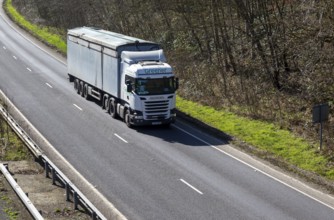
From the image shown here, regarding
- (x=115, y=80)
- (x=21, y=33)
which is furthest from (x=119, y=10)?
(x=115, y=80)

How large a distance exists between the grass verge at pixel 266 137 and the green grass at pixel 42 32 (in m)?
22.8

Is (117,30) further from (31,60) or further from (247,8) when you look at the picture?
(247,8)

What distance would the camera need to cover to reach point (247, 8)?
35.5m

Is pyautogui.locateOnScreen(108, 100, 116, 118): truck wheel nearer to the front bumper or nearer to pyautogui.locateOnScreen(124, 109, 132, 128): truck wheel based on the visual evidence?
pyautogui.locateOnScreen(124, 109, 132, 128): truck wheel

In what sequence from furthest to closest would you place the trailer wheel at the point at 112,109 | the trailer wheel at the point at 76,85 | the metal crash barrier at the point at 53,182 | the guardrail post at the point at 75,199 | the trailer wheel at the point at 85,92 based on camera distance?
the trailer wheel at the point at 76,85, the trailer wheel at the point at 85,92, the trailer wheel at the point at 112,109, the guardrail post at the point at 75,199, the metal crash barrier at the point at 53,182

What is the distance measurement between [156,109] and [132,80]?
5.64ft

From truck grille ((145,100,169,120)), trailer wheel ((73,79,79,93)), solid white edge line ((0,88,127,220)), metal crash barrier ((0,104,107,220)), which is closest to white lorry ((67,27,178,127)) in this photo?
truck grille ((145,100,169,120))

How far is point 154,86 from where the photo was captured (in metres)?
28.0

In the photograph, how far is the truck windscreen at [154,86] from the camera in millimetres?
27844

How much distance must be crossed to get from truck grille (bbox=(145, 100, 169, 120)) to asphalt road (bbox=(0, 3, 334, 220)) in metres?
0.72

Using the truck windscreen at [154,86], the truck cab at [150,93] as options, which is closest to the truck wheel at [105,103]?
the truck cab at [150,93]

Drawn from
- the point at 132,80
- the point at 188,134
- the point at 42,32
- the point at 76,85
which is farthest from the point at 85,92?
the point at 42,32

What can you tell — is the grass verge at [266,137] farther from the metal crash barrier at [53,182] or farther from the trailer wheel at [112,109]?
the metal crash barrier at [53,182]

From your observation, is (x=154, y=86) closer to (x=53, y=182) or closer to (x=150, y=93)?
(x=150, y=93)
